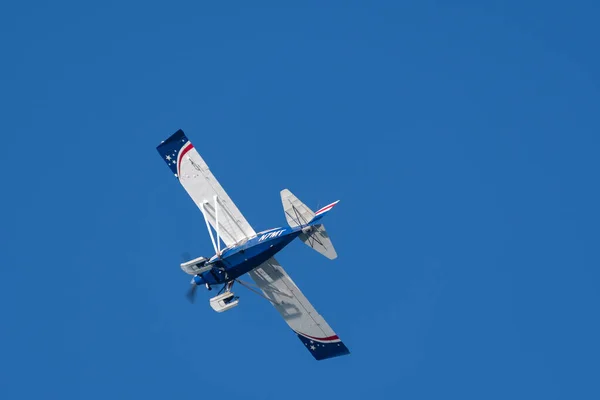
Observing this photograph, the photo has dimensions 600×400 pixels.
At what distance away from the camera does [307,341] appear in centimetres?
5206

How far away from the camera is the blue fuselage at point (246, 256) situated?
150 feet

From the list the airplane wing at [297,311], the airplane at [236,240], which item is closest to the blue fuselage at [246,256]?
the airplane at [236,240]

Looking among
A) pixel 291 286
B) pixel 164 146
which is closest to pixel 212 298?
pixel 291 286

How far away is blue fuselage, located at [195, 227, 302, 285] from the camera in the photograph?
45750 millimetres

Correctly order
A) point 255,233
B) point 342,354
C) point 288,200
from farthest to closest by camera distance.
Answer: point 342,354 < point 255,233 < point 288,200

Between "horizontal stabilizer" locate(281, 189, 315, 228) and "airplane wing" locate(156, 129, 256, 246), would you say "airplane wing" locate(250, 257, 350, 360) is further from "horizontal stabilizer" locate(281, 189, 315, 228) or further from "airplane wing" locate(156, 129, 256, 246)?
"horizontal stabilizer" locate(281, 189, 315, 228)

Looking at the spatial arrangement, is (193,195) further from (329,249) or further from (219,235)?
(329,249)

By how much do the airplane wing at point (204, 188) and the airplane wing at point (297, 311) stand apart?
242 centimetres

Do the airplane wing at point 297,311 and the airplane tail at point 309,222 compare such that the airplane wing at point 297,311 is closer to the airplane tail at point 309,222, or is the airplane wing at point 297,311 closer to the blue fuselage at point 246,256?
the blue fuselage at point 246,256

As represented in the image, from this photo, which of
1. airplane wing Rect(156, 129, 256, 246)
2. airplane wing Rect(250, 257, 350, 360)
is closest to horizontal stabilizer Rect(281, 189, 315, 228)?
airplane wing Rect(156, 129, 256, 246)

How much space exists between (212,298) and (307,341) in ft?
24.5

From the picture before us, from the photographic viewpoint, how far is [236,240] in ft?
156

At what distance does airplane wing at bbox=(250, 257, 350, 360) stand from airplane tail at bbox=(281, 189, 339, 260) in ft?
13.2

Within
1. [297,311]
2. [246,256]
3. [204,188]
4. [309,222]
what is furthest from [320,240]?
[297,311]
